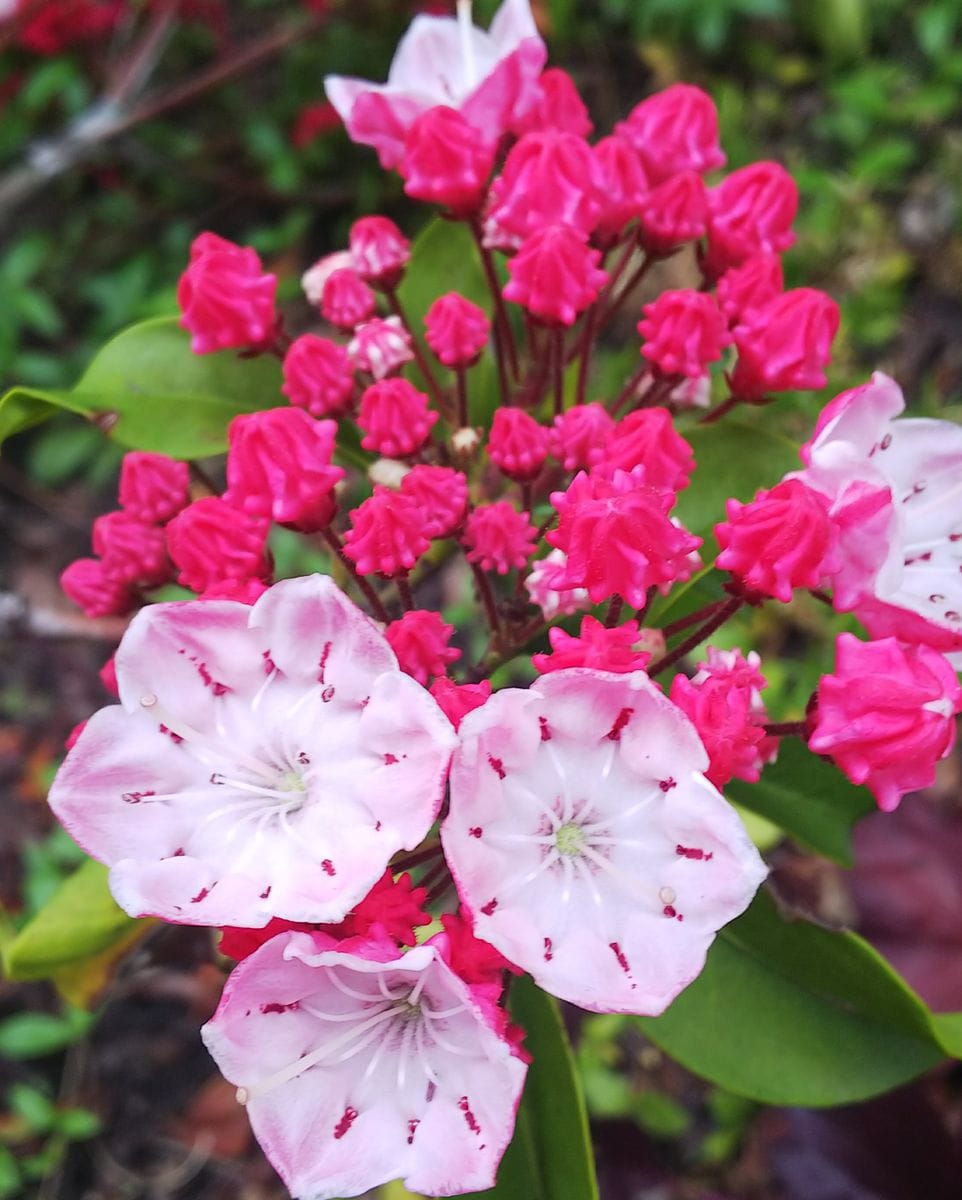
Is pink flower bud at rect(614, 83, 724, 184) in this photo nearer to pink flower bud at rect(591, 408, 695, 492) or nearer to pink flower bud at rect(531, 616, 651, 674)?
pink flower bud at rect(591, 408, 695, 492)

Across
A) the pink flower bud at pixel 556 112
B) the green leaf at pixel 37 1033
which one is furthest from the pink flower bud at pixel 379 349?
the green leaf at pixel 37 1033

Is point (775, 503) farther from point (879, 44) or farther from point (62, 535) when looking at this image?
point (879, 44)

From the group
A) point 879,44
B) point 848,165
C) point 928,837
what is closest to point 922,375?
point 848,165

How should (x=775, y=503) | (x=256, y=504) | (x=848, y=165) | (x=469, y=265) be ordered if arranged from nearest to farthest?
1. (x=775, y=503)
2. (x=256, y=504)
3. (x=469, y=265)
4. (x=848, y=165)

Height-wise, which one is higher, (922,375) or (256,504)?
(256,504)

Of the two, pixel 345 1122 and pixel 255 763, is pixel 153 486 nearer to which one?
pixel 255 763

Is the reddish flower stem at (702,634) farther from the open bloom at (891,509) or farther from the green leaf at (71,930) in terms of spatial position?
the green leaf at (71,930)
